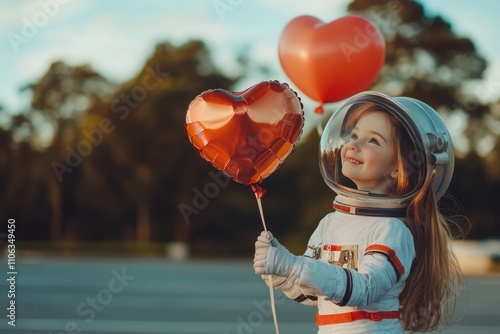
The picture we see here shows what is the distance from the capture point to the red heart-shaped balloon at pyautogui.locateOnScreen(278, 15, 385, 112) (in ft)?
25.5

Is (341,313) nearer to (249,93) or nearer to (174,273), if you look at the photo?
(249,93)

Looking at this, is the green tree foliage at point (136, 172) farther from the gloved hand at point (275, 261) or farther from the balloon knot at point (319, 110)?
the gloved hand at point (275, 261)

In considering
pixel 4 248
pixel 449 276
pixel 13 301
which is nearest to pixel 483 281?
pixel 13 301

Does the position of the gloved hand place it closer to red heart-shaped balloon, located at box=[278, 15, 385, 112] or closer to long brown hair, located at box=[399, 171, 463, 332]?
long brown hair, located at box=[399, 171, 463, 332]

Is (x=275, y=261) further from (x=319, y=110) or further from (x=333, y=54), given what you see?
(x=319, y=110)

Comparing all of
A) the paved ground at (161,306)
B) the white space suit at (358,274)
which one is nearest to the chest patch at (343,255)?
the white space suit at (358,274)

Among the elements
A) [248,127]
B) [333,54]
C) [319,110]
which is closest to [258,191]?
[248,127]

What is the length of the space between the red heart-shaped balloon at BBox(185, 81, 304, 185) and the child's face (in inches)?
8.9

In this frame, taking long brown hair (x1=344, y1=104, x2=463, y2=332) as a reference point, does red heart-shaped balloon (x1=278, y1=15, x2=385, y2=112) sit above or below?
above

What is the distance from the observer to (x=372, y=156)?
10.5 ft

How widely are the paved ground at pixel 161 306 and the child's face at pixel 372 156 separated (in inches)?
208

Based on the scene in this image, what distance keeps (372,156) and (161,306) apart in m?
8.15

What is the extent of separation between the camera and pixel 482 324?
9.22 m

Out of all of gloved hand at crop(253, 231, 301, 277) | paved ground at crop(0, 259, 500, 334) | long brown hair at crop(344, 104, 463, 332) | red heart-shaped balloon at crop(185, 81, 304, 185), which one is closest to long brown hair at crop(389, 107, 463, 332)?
long brown hair at crop(344, 104, 463, 332)
